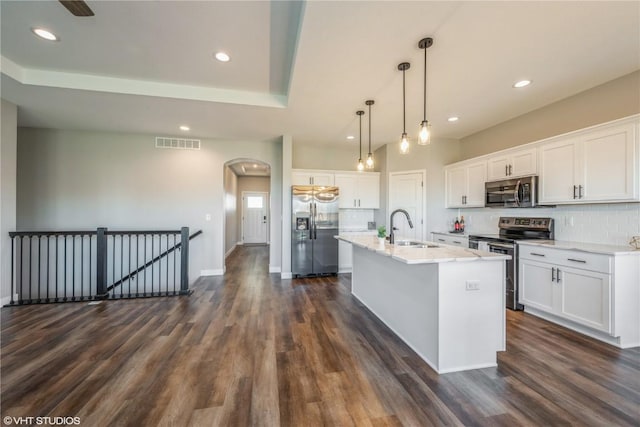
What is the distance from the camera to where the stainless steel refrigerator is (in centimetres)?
497

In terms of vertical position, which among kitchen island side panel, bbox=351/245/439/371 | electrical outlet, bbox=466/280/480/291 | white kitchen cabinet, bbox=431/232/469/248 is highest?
white kitchen cabinet, bbox=431/232/469/248

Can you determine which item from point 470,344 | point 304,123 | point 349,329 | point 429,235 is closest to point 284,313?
point 349,329

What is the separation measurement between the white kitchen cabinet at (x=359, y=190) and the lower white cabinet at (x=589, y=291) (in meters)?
3.05

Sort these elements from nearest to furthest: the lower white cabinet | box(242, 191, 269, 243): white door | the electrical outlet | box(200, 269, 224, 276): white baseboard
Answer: the electrical outlet, the lower white cabinet, box(200, 269, 224, 276): white baseboard, box(242, 191, 269, 243): white door

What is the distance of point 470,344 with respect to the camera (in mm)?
2084

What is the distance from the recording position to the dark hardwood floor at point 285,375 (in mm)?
1602

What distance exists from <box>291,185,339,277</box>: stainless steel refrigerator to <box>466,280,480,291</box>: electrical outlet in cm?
322

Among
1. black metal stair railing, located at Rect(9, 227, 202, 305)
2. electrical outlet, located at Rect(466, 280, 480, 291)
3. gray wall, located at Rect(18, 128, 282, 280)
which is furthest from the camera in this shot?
gray wall, located at Rect(18, 128, 282, 280)

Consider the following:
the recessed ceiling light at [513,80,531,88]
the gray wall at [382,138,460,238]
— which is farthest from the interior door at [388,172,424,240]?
the recessed ceiling light at [513,80,531,88]

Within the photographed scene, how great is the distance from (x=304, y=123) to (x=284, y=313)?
3002 mm

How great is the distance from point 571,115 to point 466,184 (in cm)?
161

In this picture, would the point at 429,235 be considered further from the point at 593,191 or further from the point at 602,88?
the point at 602,88

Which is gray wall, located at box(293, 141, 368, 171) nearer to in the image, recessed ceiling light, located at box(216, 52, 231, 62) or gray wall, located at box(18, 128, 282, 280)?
gray wall, located at box(18, 128, 282, 280)

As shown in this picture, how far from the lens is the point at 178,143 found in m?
5.12
